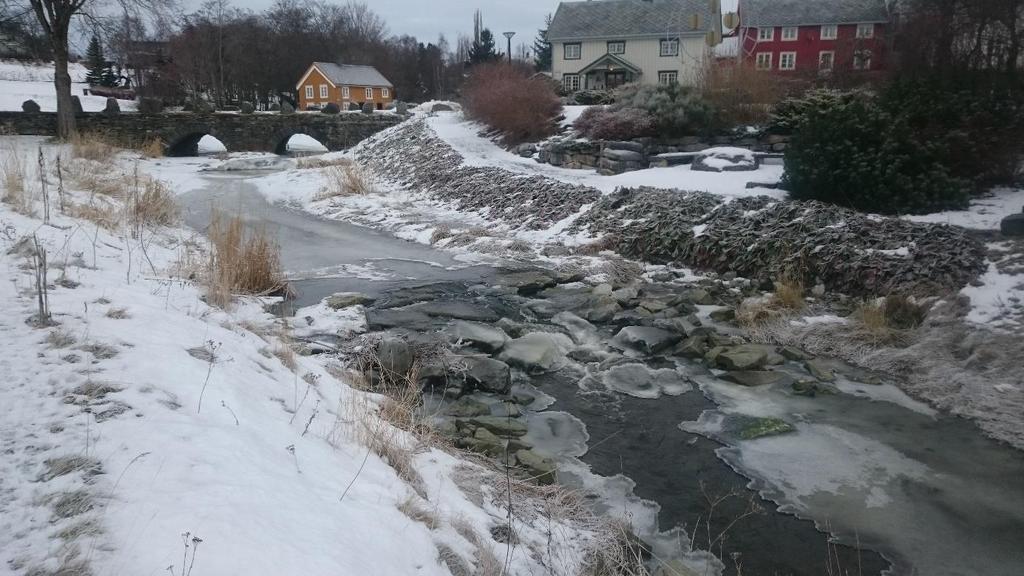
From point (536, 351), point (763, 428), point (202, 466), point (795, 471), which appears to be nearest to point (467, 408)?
point (536, 351)

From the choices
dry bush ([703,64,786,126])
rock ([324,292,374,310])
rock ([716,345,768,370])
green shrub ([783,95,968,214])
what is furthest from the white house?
rock ([716,345,768,370])

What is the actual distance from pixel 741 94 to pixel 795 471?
43.4 feet

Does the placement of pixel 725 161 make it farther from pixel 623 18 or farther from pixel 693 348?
pixel 623 18

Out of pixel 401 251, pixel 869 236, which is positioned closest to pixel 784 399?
pixel 869 236

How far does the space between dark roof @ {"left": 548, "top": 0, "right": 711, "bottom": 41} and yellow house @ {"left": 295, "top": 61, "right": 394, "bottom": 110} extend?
649 inches

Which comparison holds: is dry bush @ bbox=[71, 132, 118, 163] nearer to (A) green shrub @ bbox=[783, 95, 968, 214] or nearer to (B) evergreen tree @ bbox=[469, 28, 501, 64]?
(A) green shrub @ bbox=[783, 95, 968, 214]

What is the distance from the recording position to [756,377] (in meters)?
6.70

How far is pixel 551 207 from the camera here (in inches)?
534

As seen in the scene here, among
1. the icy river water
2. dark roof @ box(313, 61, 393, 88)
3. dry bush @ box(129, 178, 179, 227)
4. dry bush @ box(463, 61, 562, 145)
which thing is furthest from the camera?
dark roof @ box(313, 61, 393, 88)

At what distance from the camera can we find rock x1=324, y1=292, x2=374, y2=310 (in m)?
8.48

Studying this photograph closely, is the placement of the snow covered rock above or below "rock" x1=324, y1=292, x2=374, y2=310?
above

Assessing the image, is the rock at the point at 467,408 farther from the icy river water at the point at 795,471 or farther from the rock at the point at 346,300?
the rock at the point at 346,300

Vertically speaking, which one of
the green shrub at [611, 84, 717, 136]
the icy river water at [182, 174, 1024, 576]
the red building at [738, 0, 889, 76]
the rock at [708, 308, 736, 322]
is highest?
the red building at [738, 0, 889, 76]

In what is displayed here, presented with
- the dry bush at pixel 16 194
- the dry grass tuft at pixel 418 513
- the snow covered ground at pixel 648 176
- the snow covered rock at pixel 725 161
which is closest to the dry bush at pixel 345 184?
the snow covered ground at pixel 648 176
